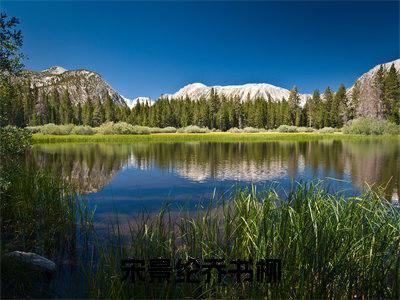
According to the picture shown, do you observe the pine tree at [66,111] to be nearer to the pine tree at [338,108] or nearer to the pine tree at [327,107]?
the pine tree at [327,107]

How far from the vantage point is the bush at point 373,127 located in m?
70.8

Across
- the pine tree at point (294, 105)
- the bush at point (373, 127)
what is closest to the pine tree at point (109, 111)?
the pine tree at point (294, 105)

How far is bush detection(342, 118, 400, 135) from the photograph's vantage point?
7075 cm

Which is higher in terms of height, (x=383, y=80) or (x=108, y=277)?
(x=383, y=80)

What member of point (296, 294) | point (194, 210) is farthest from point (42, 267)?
point (194, 210)

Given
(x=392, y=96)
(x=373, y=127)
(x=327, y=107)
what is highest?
(x=392, y=96)

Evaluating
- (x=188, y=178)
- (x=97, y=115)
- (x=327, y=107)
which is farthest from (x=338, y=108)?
(x=188, y=178)

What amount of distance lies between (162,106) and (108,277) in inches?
4533

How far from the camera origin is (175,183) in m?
21.0

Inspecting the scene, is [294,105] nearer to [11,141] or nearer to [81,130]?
[81,130]

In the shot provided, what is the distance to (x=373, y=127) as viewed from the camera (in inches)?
2859

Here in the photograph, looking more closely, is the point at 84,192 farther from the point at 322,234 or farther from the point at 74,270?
the point at 322,234

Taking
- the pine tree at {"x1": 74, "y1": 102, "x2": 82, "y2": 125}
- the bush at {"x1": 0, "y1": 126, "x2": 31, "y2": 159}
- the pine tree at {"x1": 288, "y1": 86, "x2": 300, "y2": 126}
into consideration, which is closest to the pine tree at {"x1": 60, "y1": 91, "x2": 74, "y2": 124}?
the pine tree at {"x1": 74, "y1": 102, "x2": 82, "y2": 125}

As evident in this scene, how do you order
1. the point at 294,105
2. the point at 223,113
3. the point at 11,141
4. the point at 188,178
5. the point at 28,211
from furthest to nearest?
1. the point at 294,105
2. the point at 223,113
3. the point at 188,178
4. the point at 28,211
5. the point at 11,141
